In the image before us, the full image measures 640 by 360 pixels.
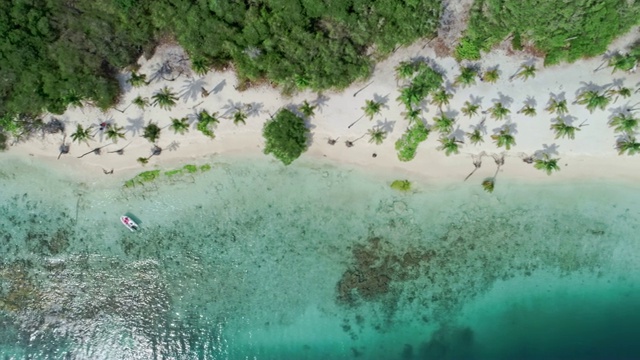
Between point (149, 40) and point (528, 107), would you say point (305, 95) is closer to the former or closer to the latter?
point (149, 40)

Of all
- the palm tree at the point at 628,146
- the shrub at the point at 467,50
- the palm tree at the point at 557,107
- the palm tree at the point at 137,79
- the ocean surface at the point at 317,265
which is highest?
the palm tree at the point at 137,79

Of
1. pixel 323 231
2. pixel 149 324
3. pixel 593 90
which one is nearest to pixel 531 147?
pixel 593 90

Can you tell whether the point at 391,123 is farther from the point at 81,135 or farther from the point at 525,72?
the point at 81,135

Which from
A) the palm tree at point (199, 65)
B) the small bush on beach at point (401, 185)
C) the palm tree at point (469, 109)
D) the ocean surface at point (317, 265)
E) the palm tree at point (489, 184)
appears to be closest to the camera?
the palm tree at point (199, 65)

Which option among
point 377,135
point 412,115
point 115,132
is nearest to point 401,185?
point 377,135

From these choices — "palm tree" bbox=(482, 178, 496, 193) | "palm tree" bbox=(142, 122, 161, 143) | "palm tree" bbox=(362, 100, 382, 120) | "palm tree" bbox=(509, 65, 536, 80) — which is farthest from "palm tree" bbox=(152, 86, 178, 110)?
"palm tree" bbox=(509, 65, 536, 80)

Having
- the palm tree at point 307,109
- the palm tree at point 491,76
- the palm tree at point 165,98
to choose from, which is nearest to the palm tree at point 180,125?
the palm tree at point 165,98

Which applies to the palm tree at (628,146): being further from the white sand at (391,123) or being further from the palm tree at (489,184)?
the palm tree at (489,184)
